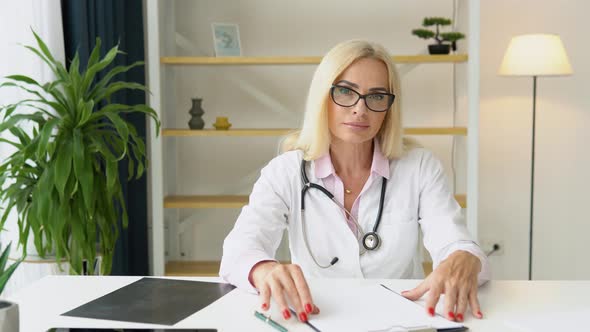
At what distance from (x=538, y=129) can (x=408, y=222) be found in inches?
89.3

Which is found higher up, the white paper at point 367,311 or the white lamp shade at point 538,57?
the white lamp shade at point 538,57

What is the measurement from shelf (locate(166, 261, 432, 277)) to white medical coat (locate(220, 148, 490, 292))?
1.63m

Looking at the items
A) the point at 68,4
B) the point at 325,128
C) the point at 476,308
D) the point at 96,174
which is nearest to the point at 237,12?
the point at 68,4

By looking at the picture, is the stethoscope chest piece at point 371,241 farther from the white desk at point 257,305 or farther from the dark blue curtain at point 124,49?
the dark blue curtain at point 124,49

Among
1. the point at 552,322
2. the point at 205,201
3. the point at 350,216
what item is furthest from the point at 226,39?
the point at 552,322

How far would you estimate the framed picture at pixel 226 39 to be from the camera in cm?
362

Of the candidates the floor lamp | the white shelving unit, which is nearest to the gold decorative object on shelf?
the white shelving unit

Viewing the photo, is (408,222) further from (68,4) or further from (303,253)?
(68,4)

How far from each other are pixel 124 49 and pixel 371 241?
214cm

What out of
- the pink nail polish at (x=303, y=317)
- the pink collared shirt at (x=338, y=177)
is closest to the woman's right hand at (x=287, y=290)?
the pink nail polish at (x=303, y=317)

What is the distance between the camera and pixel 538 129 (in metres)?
4.05

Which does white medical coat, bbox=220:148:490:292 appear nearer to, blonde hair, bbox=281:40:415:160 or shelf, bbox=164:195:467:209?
blonde hair, bbox=281:40:415:160

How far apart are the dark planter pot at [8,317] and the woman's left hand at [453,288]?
729mm

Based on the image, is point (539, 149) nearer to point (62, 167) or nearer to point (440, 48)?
point (440, 48)
